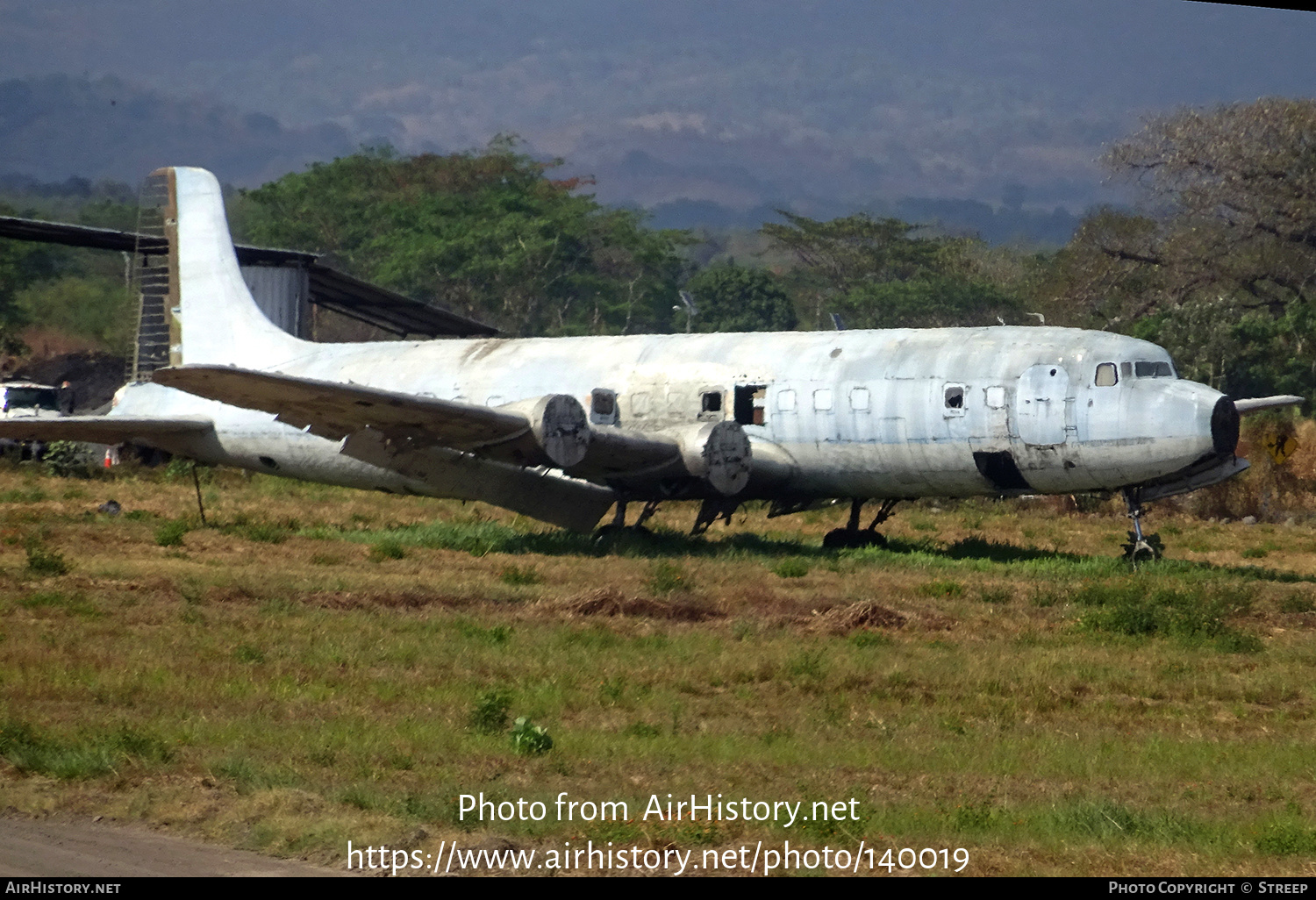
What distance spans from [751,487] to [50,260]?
1952 inches

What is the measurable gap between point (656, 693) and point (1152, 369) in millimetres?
11079

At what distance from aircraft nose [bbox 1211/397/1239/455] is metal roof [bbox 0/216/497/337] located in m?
20.6

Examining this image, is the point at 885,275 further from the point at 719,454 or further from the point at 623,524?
the point at 719,454

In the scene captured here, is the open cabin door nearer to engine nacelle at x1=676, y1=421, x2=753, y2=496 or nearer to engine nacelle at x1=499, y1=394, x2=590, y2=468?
engine nacelle at x1=676, y1=421, x2=753, y2=496

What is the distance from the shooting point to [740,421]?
928 inches

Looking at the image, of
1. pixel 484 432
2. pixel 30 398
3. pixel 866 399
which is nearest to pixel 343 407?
pixel 484 432

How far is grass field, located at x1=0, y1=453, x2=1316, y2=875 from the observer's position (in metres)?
8.74

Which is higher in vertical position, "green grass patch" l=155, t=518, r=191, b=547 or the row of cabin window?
the row of cabin window

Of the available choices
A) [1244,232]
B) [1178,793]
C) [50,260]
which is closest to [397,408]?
[1178,793]

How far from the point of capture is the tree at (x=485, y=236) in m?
69.3

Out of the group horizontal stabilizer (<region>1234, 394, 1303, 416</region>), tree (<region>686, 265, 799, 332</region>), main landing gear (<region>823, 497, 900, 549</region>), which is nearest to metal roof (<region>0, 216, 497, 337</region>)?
main landing gear (<region>823, 497, 900, 549</region>)

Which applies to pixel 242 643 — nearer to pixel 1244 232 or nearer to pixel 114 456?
pixel 114 456

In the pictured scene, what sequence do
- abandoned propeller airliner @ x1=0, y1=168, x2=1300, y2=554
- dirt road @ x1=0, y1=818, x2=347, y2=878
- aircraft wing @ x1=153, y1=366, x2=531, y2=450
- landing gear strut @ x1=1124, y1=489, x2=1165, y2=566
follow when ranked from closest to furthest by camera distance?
dirt road @ x1=0, y1=818, x2=347, y2=878 → aircraft wing @ x1=153, y1=366, x2=531, y2=450 → abandoned propeller airliner @ x1=0, y1=168, x2=1300, y2=554 → landing gear strut @ x1=1124, y1=489, x2=1165, y2=566

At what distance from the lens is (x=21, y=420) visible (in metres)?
24.4
